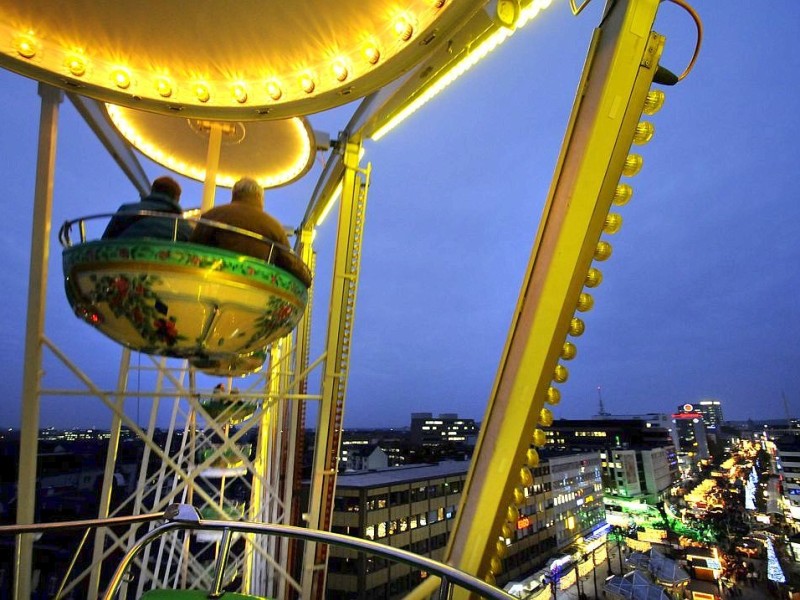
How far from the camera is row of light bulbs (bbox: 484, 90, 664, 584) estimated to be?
5.68ft

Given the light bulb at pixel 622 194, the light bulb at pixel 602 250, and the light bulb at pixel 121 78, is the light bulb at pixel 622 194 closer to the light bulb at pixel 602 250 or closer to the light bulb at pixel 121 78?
the light bulb at pixel 602 250

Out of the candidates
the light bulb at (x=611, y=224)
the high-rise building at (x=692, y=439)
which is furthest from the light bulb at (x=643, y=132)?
the high-rise building at (x=692, y=439)

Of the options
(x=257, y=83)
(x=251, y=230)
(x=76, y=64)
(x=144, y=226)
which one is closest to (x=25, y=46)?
(x=76, y=64)

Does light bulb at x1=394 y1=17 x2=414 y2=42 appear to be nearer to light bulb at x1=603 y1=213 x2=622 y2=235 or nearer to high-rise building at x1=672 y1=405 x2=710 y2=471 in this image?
light bulb at x1=603 y1=213 x2=622 y2=235

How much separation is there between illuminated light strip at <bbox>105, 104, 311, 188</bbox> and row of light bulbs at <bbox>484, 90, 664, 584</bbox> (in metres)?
4.31

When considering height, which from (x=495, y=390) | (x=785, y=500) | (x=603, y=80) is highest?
(x=603, y=80)

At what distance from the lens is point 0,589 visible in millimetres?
18125

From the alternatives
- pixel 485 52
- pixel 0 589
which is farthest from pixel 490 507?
pixel 0 589

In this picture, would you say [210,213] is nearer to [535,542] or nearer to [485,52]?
[485,52]

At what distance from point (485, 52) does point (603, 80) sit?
1.35 m

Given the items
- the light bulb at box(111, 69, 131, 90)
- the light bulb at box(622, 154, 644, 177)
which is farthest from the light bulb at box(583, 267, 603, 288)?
the light bulb at box(111, 69, 131, 90)

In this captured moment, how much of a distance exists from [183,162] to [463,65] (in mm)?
4488

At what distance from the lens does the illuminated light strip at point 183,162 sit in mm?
4877

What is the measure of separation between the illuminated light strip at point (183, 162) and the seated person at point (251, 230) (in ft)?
9.27
